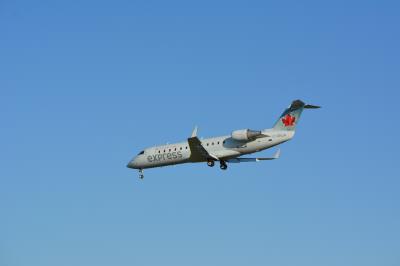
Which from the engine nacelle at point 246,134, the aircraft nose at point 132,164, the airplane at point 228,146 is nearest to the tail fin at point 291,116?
the airplane at point 228,146

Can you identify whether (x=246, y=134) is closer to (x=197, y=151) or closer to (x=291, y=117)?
(x=291, y=117)

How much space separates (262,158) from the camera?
219 ft

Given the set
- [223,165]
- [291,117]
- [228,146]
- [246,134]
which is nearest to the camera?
[246,134]

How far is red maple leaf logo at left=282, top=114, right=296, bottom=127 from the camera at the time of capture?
60.9 meters

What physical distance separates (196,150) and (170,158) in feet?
14.7

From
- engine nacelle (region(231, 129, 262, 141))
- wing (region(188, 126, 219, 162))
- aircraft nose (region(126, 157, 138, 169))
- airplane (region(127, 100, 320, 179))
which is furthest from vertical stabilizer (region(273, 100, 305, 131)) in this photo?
aircraft nose (region(126, 157, 138, 169))

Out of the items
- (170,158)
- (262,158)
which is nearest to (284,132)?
(262,158)

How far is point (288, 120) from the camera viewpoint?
200ft

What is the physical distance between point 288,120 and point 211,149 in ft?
23.6

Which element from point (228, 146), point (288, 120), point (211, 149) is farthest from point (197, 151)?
point (288, 120)

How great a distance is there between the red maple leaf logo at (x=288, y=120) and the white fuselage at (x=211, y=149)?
70cm

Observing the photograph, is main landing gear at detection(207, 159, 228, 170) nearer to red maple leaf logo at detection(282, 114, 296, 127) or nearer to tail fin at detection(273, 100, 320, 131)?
tail fin at detection(273, 100, 320, 131)

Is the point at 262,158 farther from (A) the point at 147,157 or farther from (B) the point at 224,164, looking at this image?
(A) the point at 147,157

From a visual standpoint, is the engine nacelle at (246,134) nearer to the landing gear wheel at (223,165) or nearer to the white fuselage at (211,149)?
the white fuselage at (211,149)
